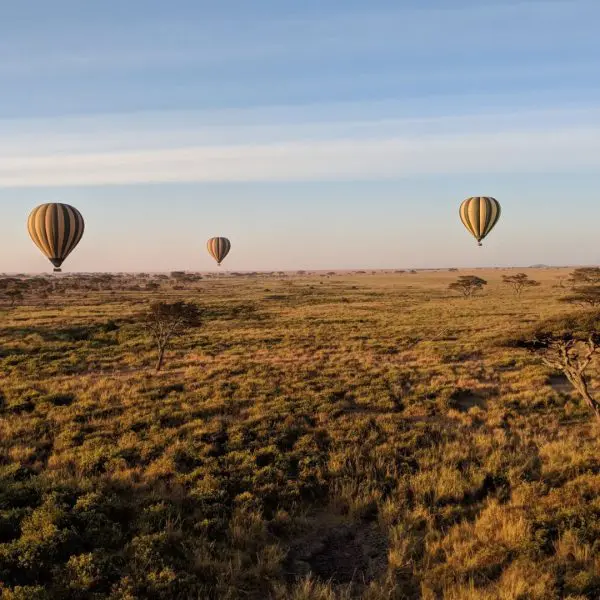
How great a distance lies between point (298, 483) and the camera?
10.7m

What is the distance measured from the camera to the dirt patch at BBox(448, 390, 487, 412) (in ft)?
55.9

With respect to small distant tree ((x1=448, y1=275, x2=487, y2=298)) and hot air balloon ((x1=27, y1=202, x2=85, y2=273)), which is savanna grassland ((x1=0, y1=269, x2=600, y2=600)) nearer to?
hot air balloon ((x1=27, y1=202, x2=85, y2=273))

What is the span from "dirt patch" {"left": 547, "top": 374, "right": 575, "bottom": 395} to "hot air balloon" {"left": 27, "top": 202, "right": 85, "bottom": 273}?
32.5m

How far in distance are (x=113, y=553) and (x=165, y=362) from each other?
18012 millimetres

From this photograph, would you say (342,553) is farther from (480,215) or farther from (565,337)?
(480,215)

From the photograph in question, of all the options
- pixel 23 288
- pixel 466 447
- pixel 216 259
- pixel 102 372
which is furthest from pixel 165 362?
pixel 23 288

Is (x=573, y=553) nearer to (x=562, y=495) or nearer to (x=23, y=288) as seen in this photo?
(x=562, y=495)

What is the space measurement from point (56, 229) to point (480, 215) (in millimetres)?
38864

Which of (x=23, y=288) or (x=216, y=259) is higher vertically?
(x=216, y=259)

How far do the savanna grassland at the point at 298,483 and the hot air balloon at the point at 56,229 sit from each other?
12.9 m

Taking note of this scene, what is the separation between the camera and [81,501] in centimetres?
920

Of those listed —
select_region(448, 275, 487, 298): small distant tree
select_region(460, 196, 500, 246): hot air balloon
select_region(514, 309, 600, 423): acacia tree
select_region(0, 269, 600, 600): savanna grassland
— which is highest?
select_region(460, 196, 500, 246): hot air balloon

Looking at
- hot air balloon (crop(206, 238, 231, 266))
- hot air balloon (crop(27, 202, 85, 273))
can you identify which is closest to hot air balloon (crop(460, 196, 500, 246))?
hot air balloon (crop(27, 202, 85, 273))

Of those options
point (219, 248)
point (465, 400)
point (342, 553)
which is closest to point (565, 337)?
point (465, 400)
